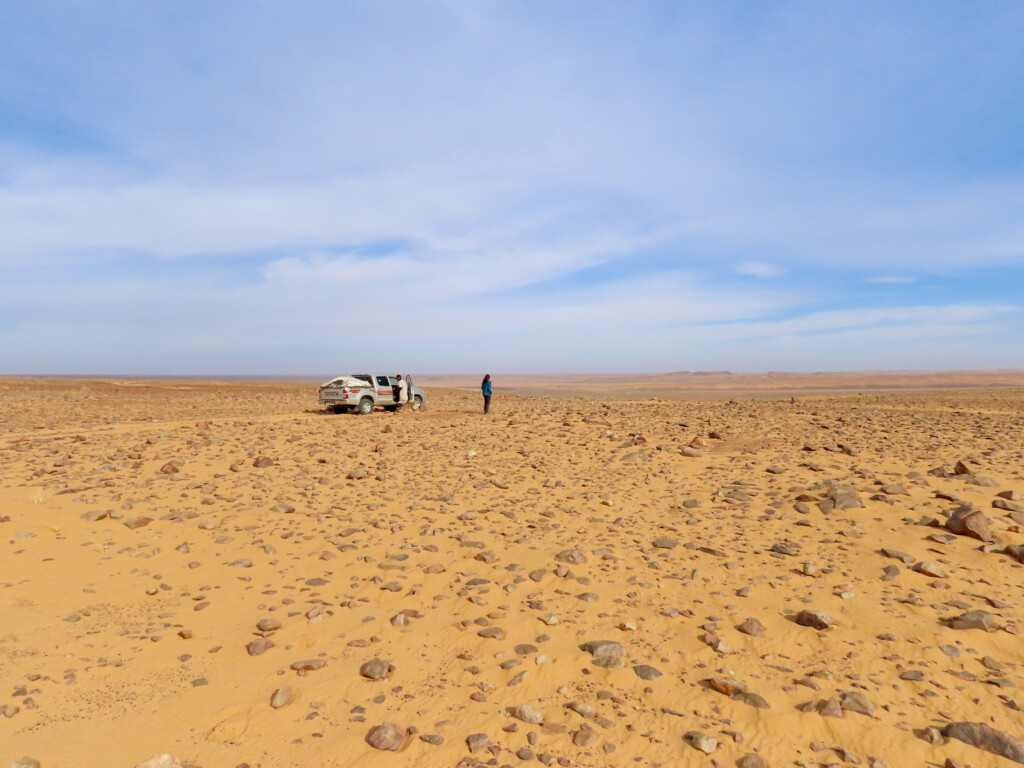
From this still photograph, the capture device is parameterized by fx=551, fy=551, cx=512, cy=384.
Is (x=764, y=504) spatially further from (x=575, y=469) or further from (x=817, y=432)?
(x=817, y=432)

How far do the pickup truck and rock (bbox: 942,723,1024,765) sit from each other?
79.7ft

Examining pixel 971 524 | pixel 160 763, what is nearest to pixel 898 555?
pixel 971 524

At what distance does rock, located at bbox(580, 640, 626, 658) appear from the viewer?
5.44 m

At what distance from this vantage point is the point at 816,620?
5.75 m

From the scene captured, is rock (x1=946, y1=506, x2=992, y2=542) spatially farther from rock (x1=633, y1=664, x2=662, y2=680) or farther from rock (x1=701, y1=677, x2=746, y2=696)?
rock (x1=633, y1=664, x2=662, y2=680)

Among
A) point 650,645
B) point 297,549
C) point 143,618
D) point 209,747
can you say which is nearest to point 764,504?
point 650,645

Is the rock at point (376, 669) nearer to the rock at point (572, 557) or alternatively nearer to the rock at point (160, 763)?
the rock at point (160, 763)

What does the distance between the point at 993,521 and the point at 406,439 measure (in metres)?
12.9

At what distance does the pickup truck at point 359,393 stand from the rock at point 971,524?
2258 cm

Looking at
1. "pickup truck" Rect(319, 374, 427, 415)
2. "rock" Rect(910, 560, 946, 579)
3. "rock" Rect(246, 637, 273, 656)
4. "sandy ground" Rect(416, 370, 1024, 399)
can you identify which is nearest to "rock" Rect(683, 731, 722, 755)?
"rock" Rect(246, 637, 273, 656)

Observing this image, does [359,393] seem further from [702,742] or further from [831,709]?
[831,709]

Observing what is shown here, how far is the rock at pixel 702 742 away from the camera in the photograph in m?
4.19

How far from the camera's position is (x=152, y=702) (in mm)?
4902

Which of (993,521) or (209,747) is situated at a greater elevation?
(993,521)
